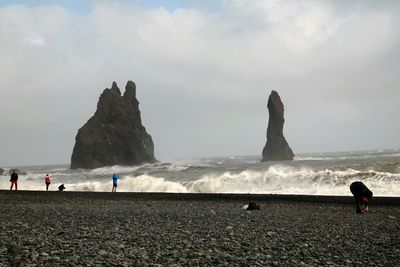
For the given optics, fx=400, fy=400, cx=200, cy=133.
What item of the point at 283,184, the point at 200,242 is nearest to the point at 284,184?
the point at 283,184

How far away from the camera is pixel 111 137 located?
137750 mm

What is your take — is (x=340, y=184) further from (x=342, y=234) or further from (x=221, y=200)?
(x=342, y=234)

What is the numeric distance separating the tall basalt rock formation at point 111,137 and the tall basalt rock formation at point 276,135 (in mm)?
49939

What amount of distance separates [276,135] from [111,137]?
68.9 m

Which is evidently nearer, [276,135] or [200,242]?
[200,242]

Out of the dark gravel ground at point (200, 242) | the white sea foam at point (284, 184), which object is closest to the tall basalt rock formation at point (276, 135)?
the white sea foam at point (284, 184)

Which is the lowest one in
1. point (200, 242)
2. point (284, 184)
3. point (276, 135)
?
point (284, 184)

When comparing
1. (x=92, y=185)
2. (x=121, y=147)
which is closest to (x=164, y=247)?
(x=92, y=185)

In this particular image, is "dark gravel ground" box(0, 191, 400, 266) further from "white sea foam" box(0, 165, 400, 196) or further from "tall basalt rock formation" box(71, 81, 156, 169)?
"tall basalt rock formation" box(71, 81, 156, 169)

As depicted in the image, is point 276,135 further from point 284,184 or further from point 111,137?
point 284,184

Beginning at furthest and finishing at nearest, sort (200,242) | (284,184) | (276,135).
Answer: (276,135) < (284,184) < (200,242)

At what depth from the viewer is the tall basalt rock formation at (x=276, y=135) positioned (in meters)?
164

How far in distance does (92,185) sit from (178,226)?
3190cm

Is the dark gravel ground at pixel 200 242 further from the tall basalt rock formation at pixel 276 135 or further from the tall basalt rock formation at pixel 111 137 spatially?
the tall basalt rock formation at pixel 276 135
